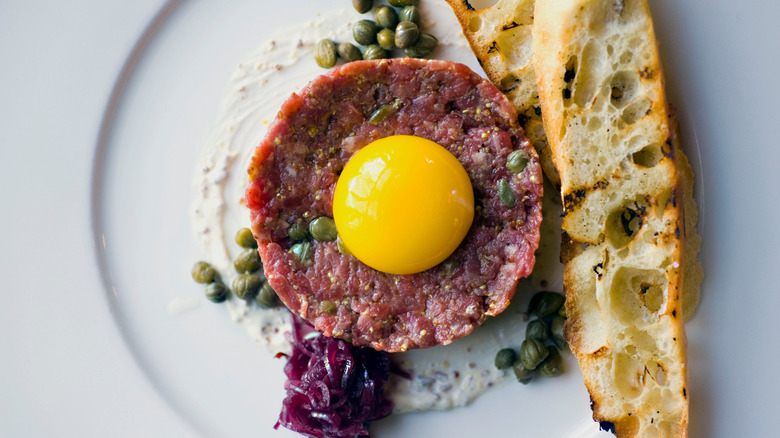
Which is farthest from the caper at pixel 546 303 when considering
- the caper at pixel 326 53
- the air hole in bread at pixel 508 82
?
the caper at pixel 326 53

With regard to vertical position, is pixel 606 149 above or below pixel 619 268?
above

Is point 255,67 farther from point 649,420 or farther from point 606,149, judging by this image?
point 649,420

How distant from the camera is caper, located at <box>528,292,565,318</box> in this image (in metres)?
3.46

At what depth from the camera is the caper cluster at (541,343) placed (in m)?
3.44

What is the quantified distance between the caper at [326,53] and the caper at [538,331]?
2030 mm

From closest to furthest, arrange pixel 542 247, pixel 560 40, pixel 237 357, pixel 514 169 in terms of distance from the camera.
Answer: pixel 560 40 < pixel 514 169 < pixel 542 247 < pixel 237 357

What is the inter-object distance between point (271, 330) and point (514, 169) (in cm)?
188

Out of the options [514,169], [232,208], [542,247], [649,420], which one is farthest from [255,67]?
[649,420]

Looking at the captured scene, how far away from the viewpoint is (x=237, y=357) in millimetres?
3818

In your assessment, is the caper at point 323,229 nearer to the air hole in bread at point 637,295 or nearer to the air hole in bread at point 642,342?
the air hole in bread at point 637,295

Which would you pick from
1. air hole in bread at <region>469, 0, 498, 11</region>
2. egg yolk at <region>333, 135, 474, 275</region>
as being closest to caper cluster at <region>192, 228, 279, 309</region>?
egg yolk at <region>333, 135, 474, 275</region>

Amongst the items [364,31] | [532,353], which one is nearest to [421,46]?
[364,31]

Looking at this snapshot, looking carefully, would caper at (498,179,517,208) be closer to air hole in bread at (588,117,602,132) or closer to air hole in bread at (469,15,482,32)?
air hole in bread at (588,117,602,132)

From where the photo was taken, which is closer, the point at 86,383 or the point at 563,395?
the point at 563,395
